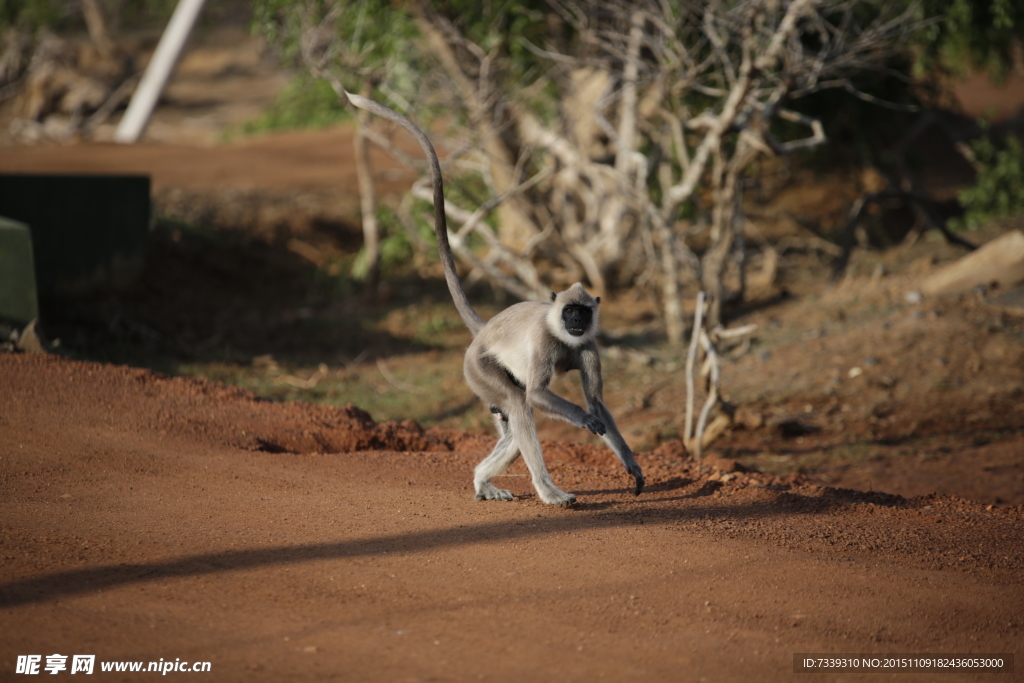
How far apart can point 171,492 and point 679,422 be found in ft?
20.1

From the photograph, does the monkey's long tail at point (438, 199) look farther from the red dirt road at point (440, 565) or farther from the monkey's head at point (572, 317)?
the red dirt road at point (440, 565)

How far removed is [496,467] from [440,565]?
1.13 m

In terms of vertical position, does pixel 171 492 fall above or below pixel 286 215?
below

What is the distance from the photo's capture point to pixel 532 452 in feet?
18.3

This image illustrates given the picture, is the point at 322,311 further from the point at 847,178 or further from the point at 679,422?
the point at 847,178

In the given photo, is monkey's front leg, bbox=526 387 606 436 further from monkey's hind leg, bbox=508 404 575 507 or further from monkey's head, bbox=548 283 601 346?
monkey's head, bbox=548 283 601 346

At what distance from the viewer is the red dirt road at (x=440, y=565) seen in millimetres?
4008

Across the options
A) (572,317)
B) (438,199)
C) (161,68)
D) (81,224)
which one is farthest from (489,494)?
(161,68)

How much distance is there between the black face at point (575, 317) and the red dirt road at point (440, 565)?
3.90 ft

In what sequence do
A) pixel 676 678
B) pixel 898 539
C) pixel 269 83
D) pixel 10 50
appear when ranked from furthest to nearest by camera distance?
pixel 269 83, pixel 10 50, pixel 898 539, pixel 676 678

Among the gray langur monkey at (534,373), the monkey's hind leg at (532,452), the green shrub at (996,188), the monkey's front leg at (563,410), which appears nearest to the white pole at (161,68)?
the green shrub at (996,188)

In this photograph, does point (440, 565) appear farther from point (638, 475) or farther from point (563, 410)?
point (638, 475)

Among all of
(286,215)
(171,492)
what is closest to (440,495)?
(171,492)

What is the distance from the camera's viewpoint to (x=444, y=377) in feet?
41.2
